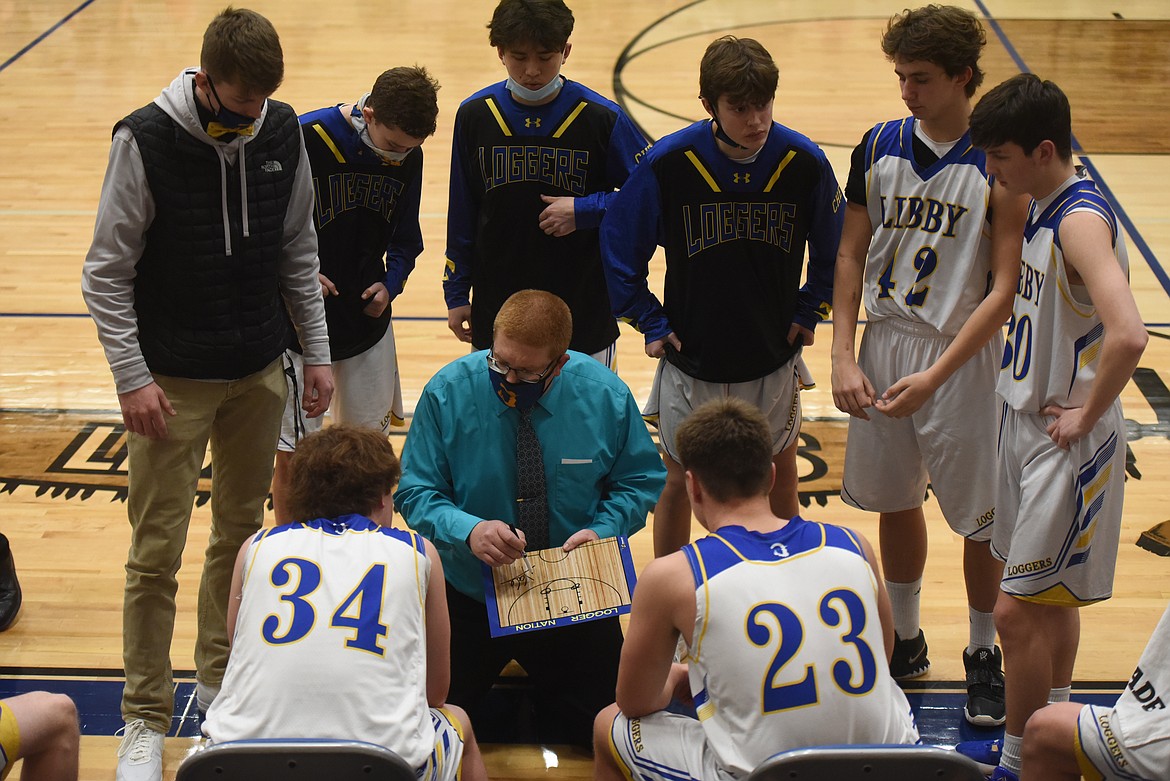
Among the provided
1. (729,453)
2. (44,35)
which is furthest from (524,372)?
(44,35)

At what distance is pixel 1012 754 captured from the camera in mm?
3064

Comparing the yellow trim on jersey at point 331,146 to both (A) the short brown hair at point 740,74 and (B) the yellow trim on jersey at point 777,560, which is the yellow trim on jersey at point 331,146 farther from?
(B) the yellow trim on jersey at point 777,560

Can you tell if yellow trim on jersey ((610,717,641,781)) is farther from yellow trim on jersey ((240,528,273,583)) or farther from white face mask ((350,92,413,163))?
white face mask ((350,92,413,163))

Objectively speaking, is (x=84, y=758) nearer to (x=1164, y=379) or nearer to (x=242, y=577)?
(x=242, y=577)

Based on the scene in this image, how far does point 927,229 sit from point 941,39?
504 mm

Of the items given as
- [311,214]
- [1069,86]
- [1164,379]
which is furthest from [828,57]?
[311,214]

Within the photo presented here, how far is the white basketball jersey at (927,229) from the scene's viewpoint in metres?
3.26

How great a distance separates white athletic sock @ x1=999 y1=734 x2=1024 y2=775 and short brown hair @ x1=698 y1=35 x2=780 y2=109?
5.76 ft

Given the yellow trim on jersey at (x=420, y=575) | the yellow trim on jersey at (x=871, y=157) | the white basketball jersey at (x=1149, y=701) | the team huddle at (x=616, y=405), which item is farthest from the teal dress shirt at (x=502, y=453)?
the white basketball jersey at (x=1149, y=701)

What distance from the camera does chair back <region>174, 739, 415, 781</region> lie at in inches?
83.3

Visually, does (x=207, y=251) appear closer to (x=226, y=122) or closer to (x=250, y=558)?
(x=226, y=122)

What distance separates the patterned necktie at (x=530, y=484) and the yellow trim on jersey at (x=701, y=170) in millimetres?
840

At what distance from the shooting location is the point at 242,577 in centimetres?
253

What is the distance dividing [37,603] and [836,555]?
9.15 ft
